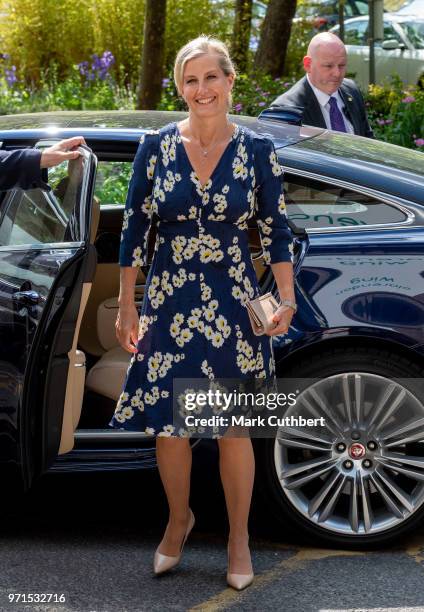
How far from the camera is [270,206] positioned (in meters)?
3.88

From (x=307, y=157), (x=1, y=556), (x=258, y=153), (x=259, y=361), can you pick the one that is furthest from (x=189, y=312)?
(x=1, y=556)

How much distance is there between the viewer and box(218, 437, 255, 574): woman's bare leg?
3982mm

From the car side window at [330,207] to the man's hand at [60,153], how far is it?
773mm

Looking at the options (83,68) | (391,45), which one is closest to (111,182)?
(83,68)

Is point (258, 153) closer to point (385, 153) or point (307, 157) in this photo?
point (307, 157)

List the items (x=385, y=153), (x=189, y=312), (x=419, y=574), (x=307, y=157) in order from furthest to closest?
(x=385, y=153)
(x=307, y=157)
(x=419, y=574)
(x=189, y=312)

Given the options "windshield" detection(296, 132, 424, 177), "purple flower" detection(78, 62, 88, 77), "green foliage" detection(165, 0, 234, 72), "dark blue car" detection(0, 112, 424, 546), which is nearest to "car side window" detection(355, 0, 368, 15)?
"green foliage" detection(165, 0, 234, 72)

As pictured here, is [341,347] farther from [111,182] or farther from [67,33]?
[67,33]

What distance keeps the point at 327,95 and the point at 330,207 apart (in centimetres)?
228

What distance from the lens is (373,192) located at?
14.3ft

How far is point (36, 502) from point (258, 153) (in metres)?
1.82

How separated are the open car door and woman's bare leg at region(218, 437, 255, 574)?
Answer: 54 centimetres

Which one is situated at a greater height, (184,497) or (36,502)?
(184,497)

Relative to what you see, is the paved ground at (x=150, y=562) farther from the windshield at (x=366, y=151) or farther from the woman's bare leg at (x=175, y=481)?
the windshield at (x=366, y=151)
